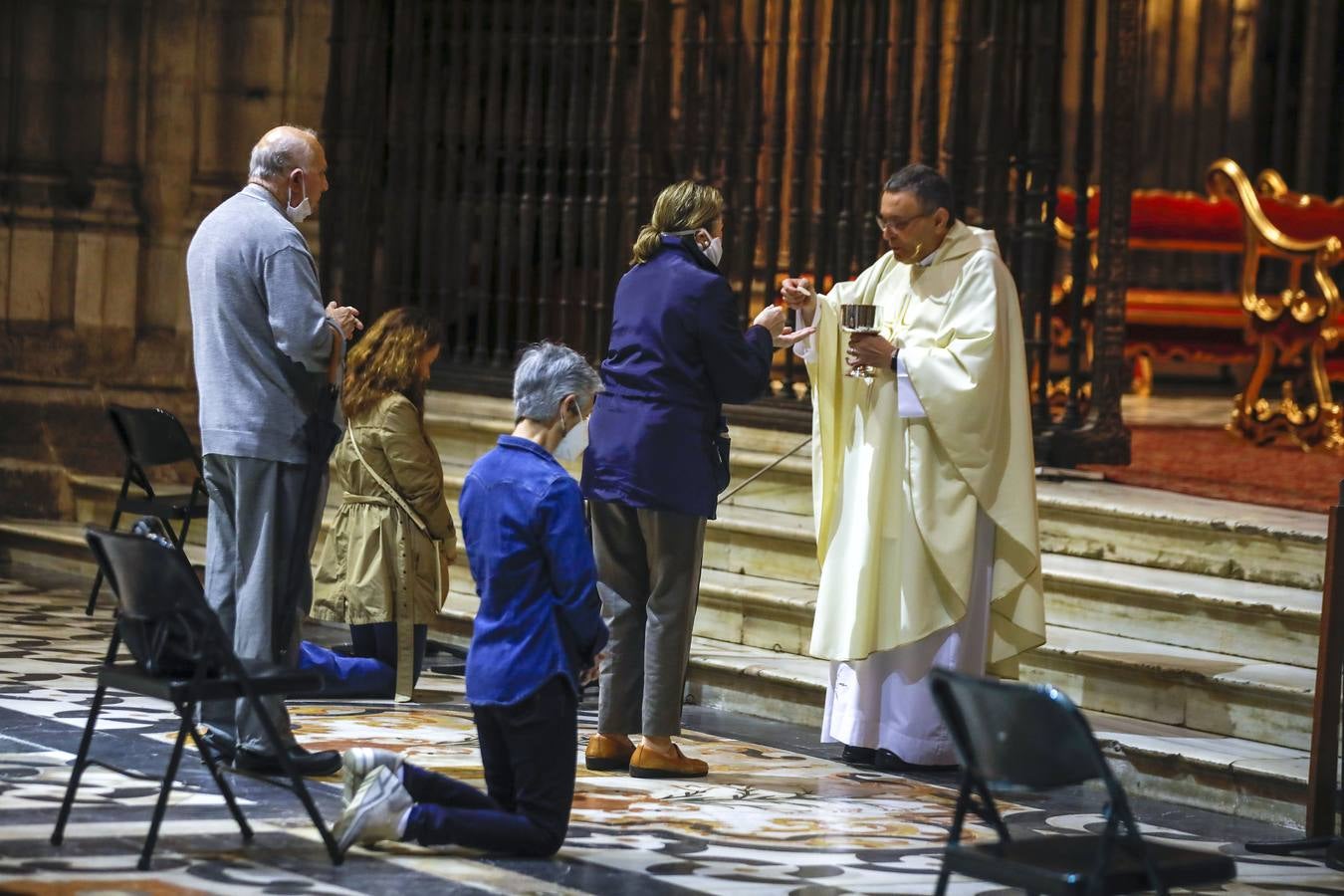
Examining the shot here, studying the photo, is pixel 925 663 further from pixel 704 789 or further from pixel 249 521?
pixel 249 521

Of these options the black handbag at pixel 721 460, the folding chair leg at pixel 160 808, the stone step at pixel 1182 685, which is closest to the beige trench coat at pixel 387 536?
the black handbag at pixel 721 460

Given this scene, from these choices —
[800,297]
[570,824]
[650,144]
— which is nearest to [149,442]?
[650,144]

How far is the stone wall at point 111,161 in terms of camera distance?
11070mm

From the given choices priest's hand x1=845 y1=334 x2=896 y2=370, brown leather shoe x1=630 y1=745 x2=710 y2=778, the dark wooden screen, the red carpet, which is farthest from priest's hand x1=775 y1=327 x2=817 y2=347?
the dark wooden screen

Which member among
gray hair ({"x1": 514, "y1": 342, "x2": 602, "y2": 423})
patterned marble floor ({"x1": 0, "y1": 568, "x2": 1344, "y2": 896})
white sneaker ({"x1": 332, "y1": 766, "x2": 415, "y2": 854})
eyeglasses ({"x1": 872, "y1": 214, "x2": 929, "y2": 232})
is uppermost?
eyeglasses ({"x1": 872, "y1": 214, "x2": 929, "y2": 232})

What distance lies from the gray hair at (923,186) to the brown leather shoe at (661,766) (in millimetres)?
1700

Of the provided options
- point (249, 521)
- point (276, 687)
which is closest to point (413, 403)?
point (249, 521)

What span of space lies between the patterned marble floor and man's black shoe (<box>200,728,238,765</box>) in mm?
68

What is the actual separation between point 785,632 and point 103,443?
4.51 m

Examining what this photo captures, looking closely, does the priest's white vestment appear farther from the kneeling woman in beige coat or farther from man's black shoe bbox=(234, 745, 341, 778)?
man's black shoe bbox=(234, 745, 341, 778)

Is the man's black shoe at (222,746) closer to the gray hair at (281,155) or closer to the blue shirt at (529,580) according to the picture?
the blue shirt at (529,580)

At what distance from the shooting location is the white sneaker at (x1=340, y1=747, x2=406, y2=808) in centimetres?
493

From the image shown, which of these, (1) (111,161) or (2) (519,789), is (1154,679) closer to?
(2) (519,789)

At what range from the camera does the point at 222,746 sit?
5.96 meters
